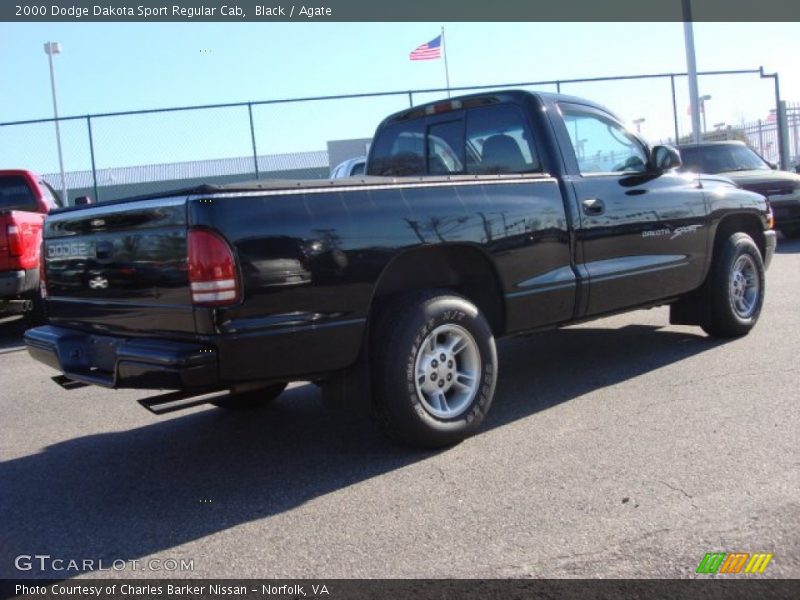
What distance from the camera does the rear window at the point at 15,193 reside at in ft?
34.4

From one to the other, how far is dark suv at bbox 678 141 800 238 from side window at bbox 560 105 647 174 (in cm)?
817

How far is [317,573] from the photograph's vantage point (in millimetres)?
3084

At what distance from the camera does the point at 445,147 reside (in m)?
5.93

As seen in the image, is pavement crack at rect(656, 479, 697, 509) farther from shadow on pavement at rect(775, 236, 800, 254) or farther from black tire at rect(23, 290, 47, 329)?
shadow on pavement at rect(775, 236, 800, 254)

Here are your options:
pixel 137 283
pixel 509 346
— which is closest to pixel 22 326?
pixel 509 346

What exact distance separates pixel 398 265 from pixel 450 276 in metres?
0.45

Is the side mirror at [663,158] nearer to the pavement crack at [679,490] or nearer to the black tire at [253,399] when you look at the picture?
the pavement crack at [679,490]

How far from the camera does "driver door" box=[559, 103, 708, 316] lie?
5.34 metres

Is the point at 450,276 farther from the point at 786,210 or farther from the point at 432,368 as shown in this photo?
the point at 786,210

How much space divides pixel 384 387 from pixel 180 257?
1.24 meters

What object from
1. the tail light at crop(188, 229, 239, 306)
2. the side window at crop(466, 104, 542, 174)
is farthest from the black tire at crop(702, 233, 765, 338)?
the tail light at crop(188, 229, 239, 306)

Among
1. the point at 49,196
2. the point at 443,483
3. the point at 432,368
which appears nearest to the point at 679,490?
the point at 443,483

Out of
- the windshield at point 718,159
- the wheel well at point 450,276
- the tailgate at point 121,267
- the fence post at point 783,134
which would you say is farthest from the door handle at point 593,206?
the fence post at point 783,134

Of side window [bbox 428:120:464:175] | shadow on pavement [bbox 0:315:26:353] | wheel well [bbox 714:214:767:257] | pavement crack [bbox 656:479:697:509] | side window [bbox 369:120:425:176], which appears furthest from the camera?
shadow on pavement [bbox 0:315:26:353]
